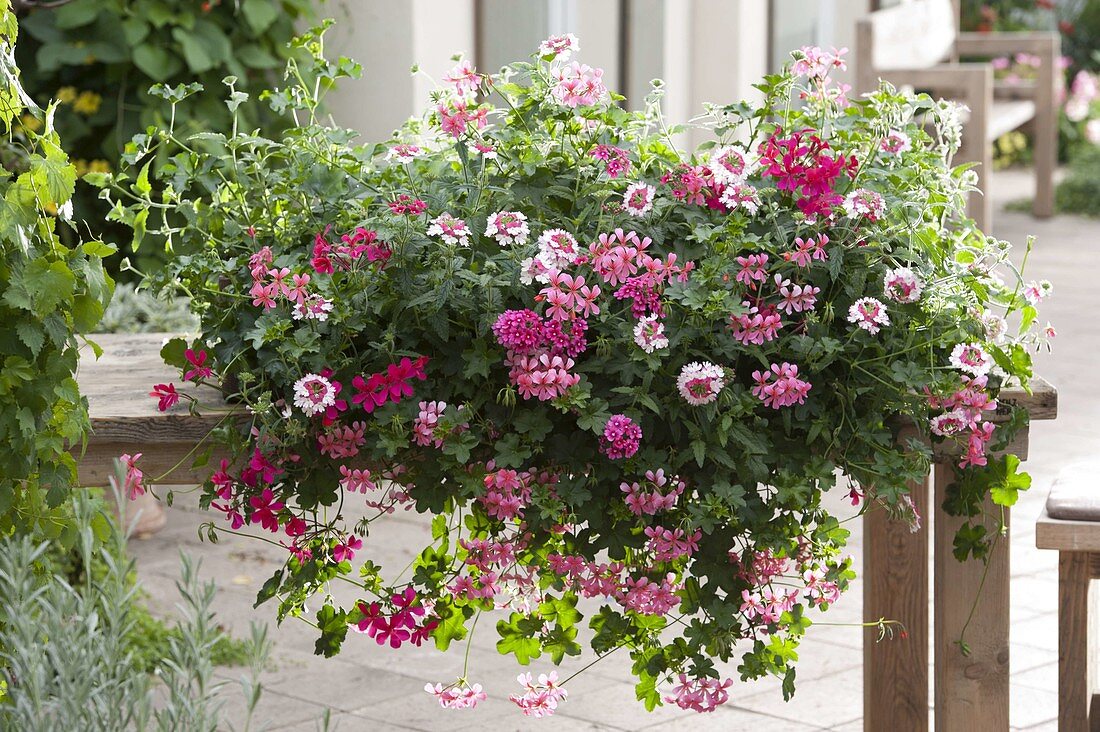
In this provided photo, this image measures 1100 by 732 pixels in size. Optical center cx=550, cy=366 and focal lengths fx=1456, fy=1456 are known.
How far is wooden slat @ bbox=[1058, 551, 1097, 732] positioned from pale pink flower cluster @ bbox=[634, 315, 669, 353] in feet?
2.29

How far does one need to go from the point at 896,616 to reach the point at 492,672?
1181 mm

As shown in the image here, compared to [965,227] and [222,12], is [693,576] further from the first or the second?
[222,12]

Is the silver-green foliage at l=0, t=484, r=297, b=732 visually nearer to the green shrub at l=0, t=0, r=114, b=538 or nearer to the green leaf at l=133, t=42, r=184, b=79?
the green shrub at l=0, t=0, r=114, b=538

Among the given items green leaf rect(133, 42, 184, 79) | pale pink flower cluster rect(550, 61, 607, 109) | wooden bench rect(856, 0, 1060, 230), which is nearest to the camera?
pale pink flower cluster rect(550, 61, 607, 109)

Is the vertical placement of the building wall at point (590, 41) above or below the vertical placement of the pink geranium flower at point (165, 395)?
above

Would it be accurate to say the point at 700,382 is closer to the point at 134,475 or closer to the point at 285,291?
the point at 285,291

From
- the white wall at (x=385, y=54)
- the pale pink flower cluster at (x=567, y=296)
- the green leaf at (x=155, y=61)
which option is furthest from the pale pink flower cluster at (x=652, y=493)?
the white wall at (x=385, y=54)

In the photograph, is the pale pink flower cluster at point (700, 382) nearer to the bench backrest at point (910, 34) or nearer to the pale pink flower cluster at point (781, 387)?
the pale pink flower cluster at point (781, 387)

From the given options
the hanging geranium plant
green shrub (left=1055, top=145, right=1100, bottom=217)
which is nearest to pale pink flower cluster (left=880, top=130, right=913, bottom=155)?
the hanging geranium plant

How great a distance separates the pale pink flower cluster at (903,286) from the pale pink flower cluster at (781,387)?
0.17 m

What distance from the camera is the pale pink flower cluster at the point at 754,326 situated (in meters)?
1.83

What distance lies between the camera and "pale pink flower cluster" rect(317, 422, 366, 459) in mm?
1868

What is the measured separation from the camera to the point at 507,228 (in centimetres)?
187

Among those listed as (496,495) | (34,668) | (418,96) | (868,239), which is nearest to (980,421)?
(868,239)
